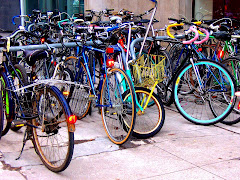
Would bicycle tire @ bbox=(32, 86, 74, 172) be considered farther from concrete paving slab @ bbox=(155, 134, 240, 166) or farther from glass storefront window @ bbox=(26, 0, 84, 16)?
glass storefront window @ bbox=(26, 0, 84, 16)

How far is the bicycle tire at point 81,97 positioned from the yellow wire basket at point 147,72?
0.72m

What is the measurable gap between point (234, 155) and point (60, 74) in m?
2.73

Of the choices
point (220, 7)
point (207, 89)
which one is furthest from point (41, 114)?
point (220, 7)

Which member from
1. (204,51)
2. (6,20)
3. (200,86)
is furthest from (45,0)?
(200,86)

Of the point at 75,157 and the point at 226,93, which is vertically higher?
the point at 226,93

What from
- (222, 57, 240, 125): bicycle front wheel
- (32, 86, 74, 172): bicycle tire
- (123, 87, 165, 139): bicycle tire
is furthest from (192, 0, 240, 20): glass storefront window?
(32, 86, 74, 172): bicycle tire

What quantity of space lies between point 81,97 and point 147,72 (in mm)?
1188

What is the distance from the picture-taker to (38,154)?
14.6ft

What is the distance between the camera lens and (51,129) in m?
4.25

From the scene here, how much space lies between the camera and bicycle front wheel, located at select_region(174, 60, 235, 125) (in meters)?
5.73

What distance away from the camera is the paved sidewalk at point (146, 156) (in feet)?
13.7

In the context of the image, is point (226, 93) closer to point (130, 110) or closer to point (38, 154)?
point (130, 110)

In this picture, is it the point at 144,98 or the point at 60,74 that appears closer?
the point at 144,98

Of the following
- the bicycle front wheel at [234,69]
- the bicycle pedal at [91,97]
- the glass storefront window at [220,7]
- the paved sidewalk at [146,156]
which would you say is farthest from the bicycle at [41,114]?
the glass storefront window at [220,7]
